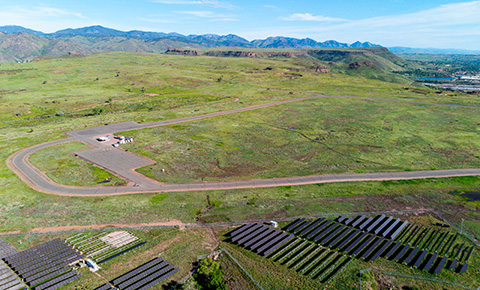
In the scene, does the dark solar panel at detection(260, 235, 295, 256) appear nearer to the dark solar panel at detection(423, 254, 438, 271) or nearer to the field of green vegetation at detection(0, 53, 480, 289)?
the field of green vegetation at detection(0, 53, 480, 289)

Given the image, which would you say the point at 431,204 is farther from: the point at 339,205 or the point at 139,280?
the point at 139,280

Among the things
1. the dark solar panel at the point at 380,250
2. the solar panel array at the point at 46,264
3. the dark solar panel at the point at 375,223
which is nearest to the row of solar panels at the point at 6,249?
the solar panel array at the point at 46,264

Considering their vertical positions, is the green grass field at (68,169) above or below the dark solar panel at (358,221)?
above

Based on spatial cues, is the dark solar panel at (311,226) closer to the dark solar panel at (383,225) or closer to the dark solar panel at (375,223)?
the dark solar panel at (375,223)

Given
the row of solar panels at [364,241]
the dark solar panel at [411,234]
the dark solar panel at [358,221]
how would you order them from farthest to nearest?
the dark solar panel at [358,221] < the dark solar panel at [411,234] < the row of solar panels at [364,241]

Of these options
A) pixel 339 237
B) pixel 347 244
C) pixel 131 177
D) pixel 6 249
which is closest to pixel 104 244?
pixel 6 249
